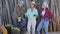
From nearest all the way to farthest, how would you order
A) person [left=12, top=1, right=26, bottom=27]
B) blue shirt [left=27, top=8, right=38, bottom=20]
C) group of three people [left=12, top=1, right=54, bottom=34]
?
group of three people [left=12, top=1, right=54, bottom=34] < blue shirt [left=27, top=8, right=38, bottom=20] < person [left=12, top=1, right=26, bottom=27]

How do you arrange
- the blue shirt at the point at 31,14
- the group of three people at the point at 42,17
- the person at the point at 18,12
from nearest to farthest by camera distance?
the group of three people at the point at 42,17
the blue shirt at the point at 31,14
the person at the point at 18,12

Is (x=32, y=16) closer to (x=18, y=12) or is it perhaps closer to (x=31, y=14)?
(x=31, y=14)

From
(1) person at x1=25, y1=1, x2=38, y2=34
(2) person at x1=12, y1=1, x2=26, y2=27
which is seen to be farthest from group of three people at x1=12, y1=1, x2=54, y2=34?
(2) person at x1=12, y1=1, x2=26, y2=27

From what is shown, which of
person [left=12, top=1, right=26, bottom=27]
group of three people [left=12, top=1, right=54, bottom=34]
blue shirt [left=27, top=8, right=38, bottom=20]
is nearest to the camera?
group of three people [left=12, top=1, right=54, bottom=34]

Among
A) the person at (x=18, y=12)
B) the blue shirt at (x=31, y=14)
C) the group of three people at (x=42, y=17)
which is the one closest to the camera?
the group of three people at (x=42, y=17)

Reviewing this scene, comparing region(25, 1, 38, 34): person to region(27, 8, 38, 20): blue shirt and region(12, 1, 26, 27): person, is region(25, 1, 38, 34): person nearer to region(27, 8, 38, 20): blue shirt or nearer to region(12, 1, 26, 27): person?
region(27, 8, 38, 20): blue shirt

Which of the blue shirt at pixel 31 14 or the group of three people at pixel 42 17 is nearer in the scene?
the group of three people at pixel 42 17

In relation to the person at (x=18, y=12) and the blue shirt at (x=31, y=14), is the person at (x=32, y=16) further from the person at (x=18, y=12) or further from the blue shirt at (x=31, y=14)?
the person at (x=18, y=12)

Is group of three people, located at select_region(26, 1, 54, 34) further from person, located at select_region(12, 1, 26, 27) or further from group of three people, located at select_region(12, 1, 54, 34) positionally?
person, located at select_region(12, 1, 26, 27)

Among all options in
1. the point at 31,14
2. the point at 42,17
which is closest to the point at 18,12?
the point at 31,14

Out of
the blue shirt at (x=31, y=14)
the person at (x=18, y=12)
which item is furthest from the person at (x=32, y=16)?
the person at (x=18, y=12)

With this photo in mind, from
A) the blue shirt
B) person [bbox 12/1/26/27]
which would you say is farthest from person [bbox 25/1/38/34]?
person [bbox 12/1/26/27]

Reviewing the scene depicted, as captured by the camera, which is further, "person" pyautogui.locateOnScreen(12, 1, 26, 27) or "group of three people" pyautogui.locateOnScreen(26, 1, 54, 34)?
"person" pyautogui.locateOnScreen(12, 1, 26, 27)

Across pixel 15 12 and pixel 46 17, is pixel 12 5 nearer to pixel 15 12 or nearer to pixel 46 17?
pixel 15 12
